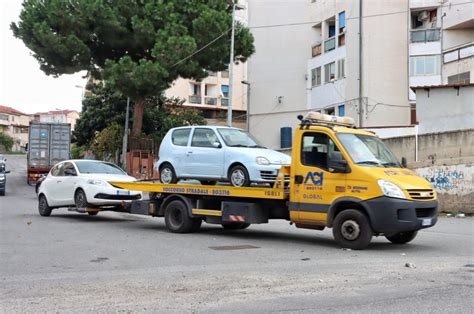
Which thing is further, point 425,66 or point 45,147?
point 45,147

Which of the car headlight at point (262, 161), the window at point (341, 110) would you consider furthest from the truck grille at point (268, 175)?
the window at point (341, 110)

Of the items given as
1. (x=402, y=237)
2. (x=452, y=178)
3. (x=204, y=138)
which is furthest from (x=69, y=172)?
(x=452, y=178)

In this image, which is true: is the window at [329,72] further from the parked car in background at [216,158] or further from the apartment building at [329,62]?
the parked car in background at [216,158]

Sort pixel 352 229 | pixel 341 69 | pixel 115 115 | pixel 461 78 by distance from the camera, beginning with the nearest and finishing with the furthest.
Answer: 1. pixel 352 229
2. pixel 461 78
3. pixel 341 69
4. pixel 115 115

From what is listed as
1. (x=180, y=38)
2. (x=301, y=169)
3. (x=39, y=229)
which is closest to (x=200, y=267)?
(x=301, y=169)

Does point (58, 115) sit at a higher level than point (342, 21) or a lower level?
higher

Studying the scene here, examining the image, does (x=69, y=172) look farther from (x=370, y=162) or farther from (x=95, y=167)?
(x=370, y=162)

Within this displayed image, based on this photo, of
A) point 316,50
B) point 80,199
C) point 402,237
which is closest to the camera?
point 402,237

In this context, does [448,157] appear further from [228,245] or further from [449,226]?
[228,245]

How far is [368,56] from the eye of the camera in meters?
33.8

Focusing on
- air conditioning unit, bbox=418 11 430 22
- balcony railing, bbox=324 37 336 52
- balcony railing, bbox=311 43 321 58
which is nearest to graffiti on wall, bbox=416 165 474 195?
air conditioning unit, bbox=418 11 430 22

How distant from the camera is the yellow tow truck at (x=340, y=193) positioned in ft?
32.8

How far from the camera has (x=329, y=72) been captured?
37250 mm

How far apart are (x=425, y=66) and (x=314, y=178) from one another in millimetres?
25296
